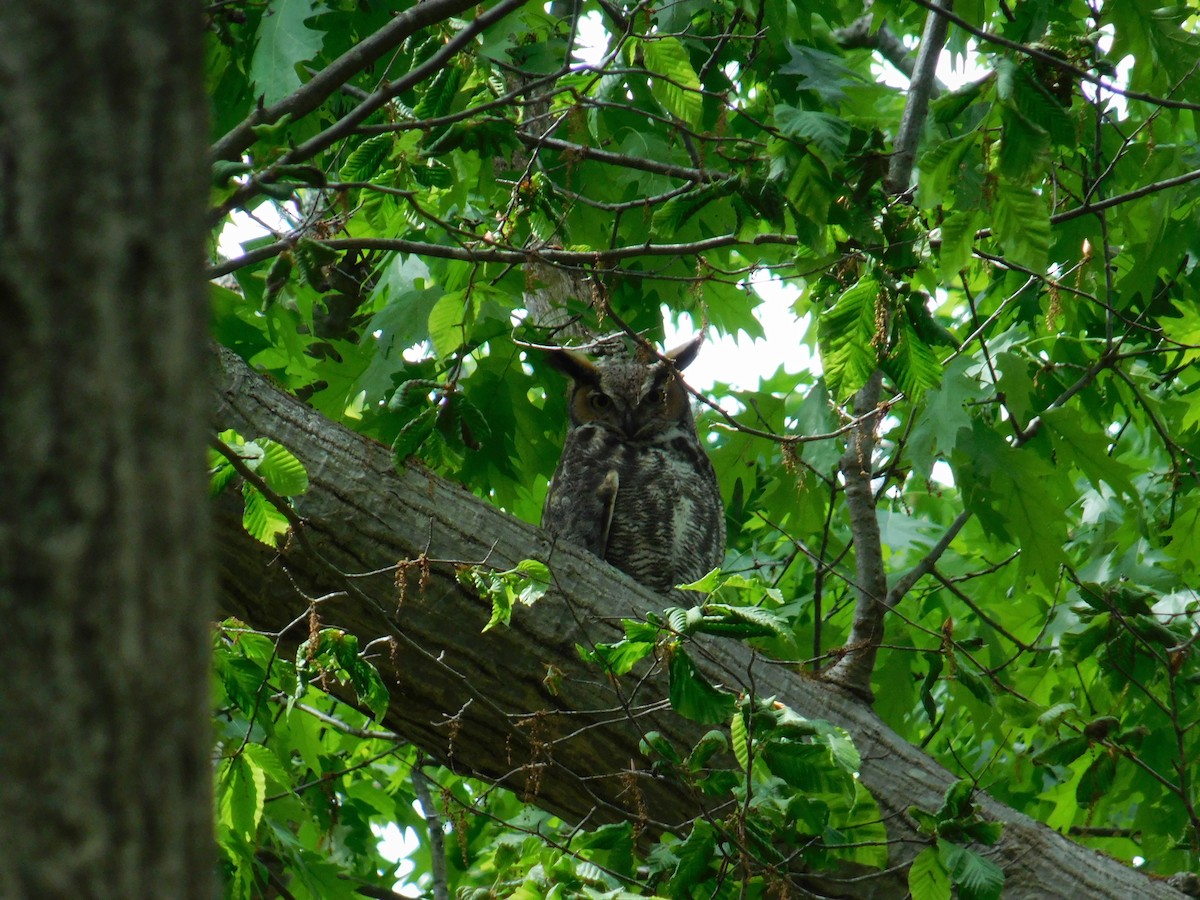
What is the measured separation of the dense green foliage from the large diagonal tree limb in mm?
181

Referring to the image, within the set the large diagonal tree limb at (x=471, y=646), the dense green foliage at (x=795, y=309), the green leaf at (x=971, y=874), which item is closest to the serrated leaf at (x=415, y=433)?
the dense green foliage at (x=795, y=309)

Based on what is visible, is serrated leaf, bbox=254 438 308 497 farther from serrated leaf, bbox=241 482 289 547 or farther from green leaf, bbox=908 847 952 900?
green leaf, bbox=908 847 952 900

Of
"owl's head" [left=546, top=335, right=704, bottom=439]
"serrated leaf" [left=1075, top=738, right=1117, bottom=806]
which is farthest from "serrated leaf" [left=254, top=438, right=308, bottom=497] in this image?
"owl's head" [left=546, top=335, right=704, bottom=439]

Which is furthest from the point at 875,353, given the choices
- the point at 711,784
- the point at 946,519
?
the point at 946,519

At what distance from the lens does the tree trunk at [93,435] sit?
0.53 m

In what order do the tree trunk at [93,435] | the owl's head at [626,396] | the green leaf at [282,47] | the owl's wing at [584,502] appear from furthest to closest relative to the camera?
the owl's head at [626,396]
the owl's wing at [584,502]
the green leaf at [282,47]
the tree trunk at [93,435]

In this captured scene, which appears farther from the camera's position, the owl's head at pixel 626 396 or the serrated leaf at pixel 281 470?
the owl's head at pixel 626 396

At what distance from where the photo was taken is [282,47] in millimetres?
2477

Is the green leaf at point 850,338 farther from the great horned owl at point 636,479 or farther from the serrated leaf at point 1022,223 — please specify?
the great horned owl at point 636,479

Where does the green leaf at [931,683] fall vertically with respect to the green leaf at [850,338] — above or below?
below

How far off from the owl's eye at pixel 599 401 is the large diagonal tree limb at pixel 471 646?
171cm

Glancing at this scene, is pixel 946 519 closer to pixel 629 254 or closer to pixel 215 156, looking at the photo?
pixel 629 254

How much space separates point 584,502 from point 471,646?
63.2 inches

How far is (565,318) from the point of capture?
3.76m
